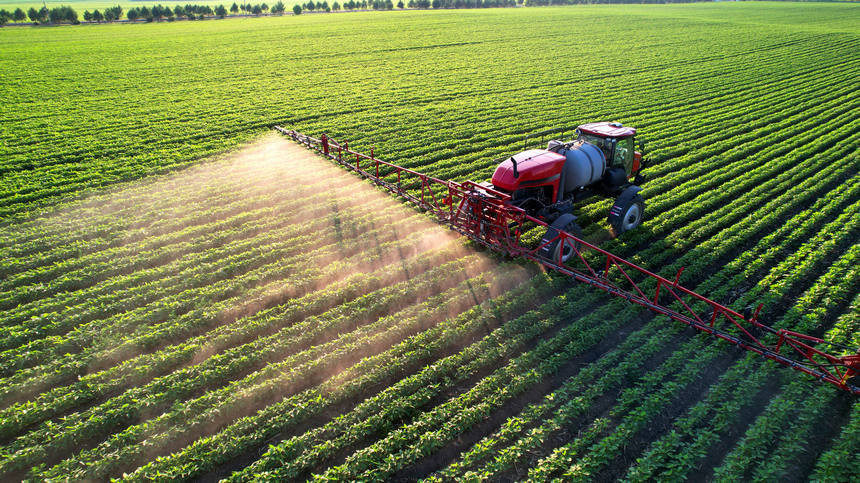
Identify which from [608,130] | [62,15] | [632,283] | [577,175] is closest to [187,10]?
[62,15]

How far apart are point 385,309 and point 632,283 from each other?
5.54 m

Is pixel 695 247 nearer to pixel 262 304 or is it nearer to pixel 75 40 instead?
pixel 262 304

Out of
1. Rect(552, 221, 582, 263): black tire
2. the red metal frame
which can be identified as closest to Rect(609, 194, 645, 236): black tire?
the red metal frame

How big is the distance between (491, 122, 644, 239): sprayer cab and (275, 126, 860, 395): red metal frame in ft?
2.01

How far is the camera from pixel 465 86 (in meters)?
33.5

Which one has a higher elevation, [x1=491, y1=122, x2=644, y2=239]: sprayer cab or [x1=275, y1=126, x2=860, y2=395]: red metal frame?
[x1=491, y1=122, x2=644, y2=239]: sprayer cab

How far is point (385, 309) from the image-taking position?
35.3 feet

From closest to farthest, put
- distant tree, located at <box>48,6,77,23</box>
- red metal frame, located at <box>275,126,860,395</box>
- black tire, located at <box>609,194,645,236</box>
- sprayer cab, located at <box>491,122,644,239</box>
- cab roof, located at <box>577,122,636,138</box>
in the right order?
red metal frame, located at <box>275,126,860,395</box>, sprayer cab, located at <box>491,122,644,239</box>, black tire, located at <box>609,194,645,236</box>, cab roof, located at <box>577,122,636,138</box>, distant tree, located at <box>48,6,77,23</box>

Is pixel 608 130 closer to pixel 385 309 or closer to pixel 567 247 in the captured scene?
pixel 567 247

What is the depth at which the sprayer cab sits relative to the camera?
1232cm

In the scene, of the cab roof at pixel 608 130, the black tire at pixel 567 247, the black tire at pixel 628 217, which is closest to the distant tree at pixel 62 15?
the cab roof at pixel 608 130

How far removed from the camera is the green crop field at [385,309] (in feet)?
24.5

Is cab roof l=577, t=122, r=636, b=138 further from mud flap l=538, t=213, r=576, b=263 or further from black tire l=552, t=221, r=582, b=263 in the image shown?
mud flap l=538, t=213, r=576, b=263

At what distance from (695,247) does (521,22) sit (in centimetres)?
7123
